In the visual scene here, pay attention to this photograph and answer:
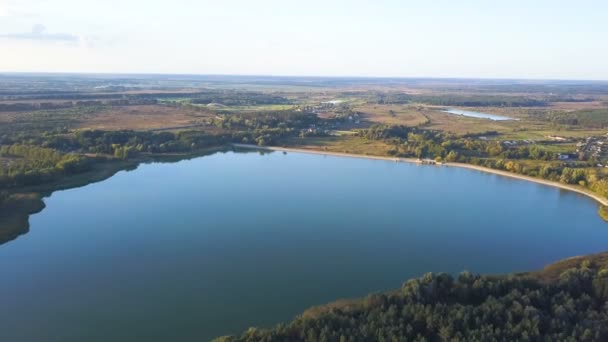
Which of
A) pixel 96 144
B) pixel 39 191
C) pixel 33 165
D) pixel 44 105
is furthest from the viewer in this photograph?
pixel 44 105

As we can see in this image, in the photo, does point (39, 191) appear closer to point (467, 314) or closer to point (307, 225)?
point (307, 225)

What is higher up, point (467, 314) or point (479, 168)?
point (467, 314)

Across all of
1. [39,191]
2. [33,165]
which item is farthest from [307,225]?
[33,165]

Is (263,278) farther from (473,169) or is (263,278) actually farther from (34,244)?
(473,169)

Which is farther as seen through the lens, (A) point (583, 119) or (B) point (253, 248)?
(A) point (583, 119)

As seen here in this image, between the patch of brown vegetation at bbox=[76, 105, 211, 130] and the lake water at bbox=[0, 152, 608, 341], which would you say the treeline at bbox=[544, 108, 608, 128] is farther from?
the patch of brown vegetation at bbox=[76, 105, 211, 130]
